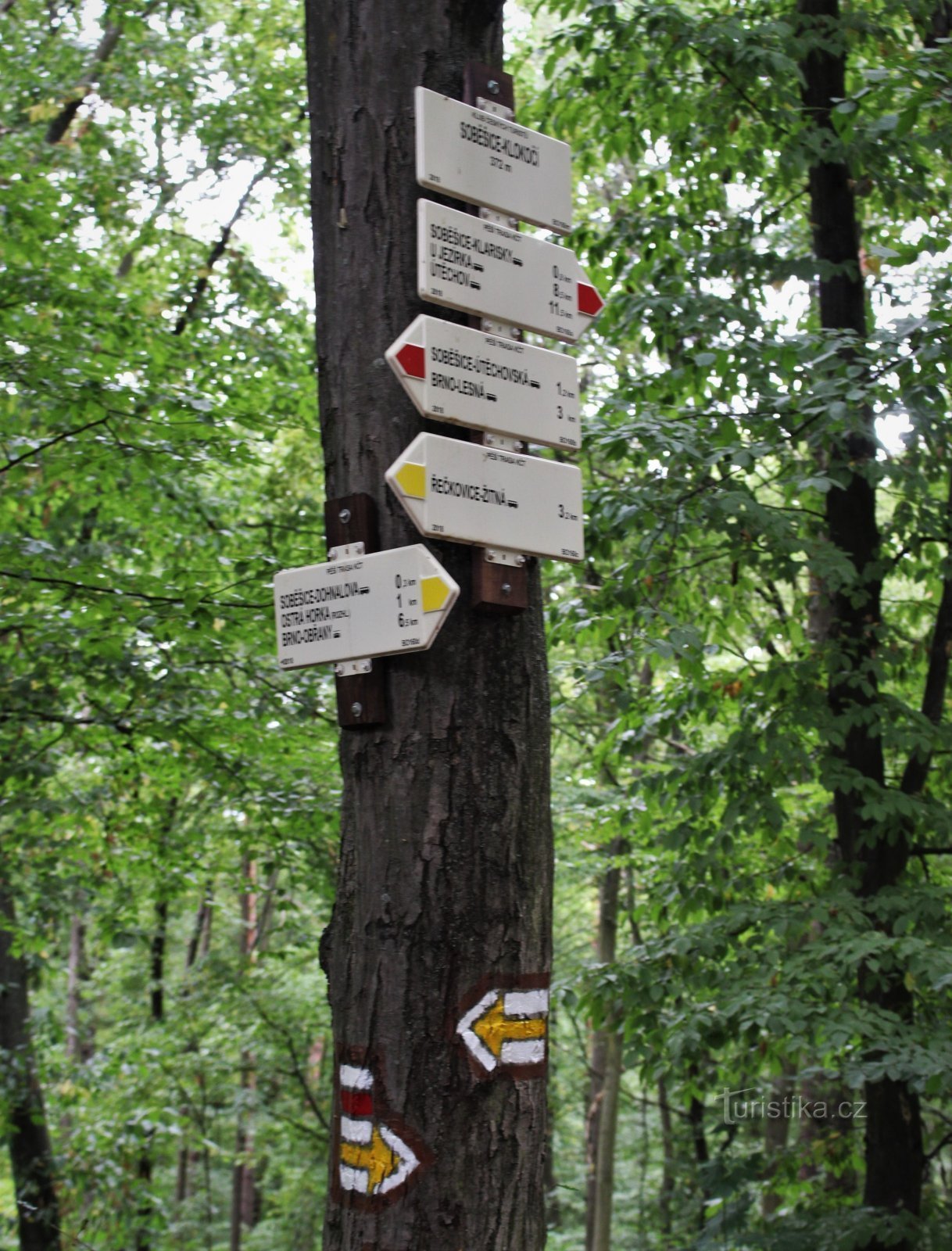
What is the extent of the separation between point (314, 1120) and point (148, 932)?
12.6 metres

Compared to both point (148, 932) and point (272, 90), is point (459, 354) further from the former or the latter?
point (272, 90)

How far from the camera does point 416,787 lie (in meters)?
2.07

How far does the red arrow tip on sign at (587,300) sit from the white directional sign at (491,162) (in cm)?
13

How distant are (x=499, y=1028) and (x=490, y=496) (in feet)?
3.17

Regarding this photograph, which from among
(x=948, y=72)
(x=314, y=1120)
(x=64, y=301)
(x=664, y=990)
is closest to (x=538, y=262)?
(x=948, y=72)

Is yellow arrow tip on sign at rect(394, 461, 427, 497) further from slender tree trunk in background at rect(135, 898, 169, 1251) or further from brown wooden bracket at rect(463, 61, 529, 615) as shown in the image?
slender tree trunk in background at rect(135, 898, 169, 1251)

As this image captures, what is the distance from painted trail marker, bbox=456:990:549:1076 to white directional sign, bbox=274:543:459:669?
0.64 m

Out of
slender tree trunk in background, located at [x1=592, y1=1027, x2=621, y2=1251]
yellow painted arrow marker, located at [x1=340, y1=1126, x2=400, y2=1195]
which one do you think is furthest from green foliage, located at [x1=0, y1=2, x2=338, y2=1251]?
slender tree trunk in background, located at [x1=592, y1=1027, x2=621, y2=1251]

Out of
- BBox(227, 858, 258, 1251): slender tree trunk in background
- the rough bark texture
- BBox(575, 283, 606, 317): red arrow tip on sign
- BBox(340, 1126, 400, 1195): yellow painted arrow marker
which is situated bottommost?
BBox(227, 858, 258, 1251): slender tree trunk in background

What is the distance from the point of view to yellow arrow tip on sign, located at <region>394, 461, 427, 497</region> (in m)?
2.09

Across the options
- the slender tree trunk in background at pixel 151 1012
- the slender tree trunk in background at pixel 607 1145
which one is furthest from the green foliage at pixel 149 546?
the slender tree trunk in background at pixel 607 1145

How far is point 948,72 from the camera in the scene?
4.68 metres

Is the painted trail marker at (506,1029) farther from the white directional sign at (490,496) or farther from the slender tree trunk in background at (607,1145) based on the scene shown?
the slender tree trunk in background at (607,1145)

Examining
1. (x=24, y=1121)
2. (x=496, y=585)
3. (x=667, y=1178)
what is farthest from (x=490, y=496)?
(x=667, y=1178)
